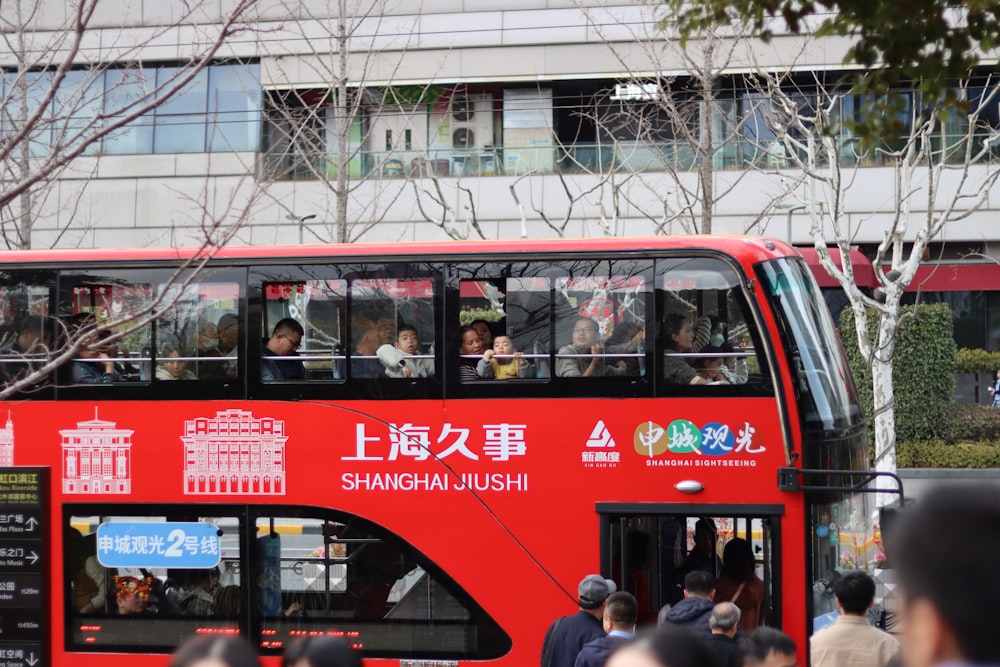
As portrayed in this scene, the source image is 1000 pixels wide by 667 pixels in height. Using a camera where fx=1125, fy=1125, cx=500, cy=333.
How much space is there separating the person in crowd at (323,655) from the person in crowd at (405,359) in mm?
5218

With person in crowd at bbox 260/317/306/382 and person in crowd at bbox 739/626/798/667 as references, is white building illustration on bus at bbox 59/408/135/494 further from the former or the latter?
person in crowd at bbox 739/626/798/667

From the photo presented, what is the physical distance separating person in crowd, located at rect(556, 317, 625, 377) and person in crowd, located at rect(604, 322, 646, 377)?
0.19 ft

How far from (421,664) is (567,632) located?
6.44 feet

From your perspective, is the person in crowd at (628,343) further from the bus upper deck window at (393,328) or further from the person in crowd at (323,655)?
the person in crowd at (323,655)

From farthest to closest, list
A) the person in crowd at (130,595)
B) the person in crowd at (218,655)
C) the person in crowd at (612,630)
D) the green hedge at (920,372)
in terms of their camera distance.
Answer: the green hedge at (920,372) < the person in crowd at (130,595) < the person in crowd at (612,630) < the person in crowd at (218,655)

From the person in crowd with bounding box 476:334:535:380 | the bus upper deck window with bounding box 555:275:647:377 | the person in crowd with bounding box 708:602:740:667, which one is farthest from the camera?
the person in crowd with bounding box 476:334:535:380

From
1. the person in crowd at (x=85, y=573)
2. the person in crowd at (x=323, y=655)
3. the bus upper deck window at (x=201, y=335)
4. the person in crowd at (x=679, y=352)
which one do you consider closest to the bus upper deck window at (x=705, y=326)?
the person in crowd at (x=679, y=352)

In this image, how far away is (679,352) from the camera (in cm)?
804

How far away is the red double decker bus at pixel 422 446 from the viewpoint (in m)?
7.95

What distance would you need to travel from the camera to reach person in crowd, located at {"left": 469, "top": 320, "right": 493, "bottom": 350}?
832cm

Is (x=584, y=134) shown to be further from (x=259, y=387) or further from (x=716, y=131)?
(x=259, y=387)

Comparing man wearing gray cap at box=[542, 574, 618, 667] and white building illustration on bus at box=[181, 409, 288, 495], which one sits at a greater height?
white building illustration on bus at box=[181, 409, 288, 495]

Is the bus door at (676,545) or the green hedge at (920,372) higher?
the green hedge at (920,372)

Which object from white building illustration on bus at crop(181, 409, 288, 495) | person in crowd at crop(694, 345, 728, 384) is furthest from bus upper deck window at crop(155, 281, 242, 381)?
person in crowd at crop(694, 345, 728, 384)
